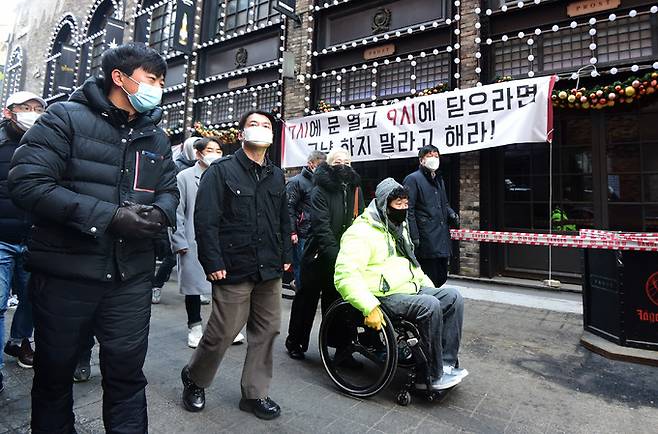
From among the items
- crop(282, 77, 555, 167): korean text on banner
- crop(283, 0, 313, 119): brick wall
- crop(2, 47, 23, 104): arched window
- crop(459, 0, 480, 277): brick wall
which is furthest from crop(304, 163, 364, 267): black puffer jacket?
crop(2, 47, 23, 104): arched window

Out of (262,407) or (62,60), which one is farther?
(62,60)

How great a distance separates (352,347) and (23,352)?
2.70 meters

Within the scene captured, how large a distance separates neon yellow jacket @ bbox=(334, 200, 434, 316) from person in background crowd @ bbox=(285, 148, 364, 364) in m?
0.44

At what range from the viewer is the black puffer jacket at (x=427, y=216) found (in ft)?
14.9

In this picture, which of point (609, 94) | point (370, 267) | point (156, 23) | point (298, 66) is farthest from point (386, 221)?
point (156, 23)

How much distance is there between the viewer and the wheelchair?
8.98ft

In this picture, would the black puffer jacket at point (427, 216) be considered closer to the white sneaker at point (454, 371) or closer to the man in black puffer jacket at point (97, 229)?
the white sneaker at point (454, 371)

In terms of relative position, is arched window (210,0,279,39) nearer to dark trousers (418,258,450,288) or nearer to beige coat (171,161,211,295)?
beige coat (171,161,211,295)

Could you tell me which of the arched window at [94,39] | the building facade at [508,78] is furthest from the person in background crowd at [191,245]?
the arched window at [94,39]

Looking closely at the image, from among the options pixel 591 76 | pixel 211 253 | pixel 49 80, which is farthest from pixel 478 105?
pixel 49 80

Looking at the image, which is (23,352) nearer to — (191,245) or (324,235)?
(191,245)

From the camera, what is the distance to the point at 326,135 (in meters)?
8.91

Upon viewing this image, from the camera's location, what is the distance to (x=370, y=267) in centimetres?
296

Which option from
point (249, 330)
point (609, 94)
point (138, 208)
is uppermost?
point (609, 94)
